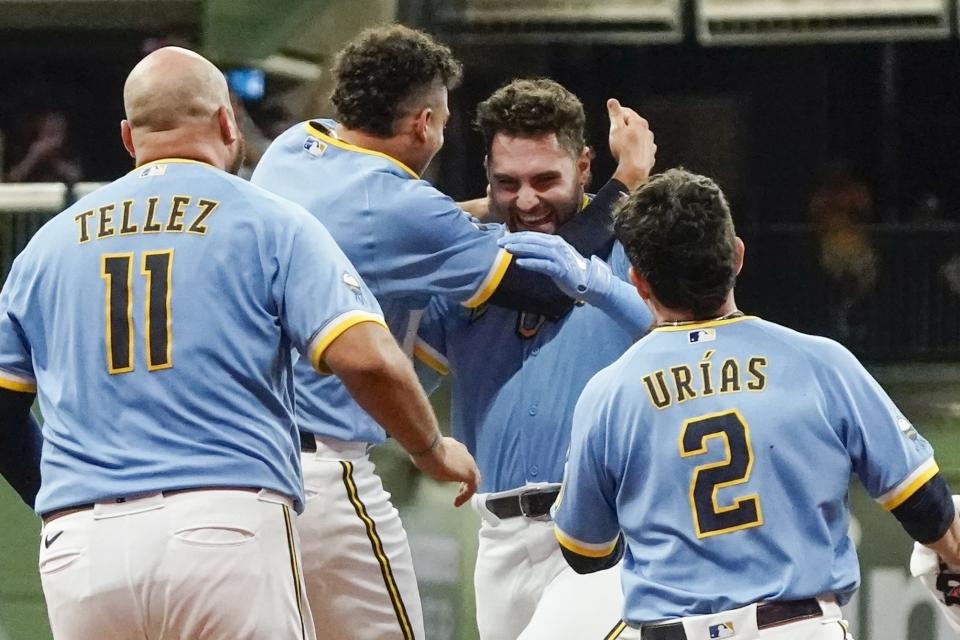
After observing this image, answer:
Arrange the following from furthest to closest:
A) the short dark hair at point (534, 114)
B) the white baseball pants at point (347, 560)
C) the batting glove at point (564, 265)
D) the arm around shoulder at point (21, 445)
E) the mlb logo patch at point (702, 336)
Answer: the short dark hair at point (534, 114) → the white baseball pants at point (347, 560) → the batting glove at point (564, 265) → the arm around shoulder at point (21, 445) → the mlb logo patch at point (702, 336)

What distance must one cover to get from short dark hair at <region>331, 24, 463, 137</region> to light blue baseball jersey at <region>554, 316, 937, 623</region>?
117cm

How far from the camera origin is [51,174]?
8.84 m

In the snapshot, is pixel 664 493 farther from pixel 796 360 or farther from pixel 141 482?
pixel 141 482

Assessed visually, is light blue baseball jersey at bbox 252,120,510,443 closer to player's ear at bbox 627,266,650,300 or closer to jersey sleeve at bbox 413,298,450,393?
jersey sleeve at bbox 413,298,450,393

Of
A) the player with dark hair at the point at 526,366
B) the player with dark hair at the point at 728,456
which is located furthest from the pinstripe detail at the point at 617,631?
the player with dark hair at the point at 526,366

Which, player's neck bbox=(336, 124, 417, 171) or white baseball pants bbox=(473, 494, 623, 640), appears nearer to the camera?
white baseball pants bbox=(473, 494, 623, 640)

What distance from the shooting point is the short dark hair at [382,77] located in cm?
403

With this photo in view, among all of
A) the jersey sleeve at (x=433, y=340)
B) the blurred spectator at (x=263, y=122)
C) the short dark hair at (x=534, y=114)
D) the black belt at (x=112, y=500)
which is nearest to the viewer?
the black belt at (x=112, y=500)

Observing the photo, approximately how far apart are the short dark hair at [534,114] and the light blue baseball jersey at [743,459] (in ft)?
3.88

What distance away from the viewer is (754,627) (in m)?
3.03

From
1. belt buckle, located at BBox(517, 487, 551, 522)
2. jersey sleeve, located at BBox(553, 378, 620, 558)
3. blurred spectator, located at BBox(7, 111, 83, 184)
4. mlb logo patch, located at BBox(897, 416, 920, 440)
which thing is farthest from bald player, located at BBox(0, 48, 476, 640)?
blurred spectator, located at BBox(7, 111, 83, 184)

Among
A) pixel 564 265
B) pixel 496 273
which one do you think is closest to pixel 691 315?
pixel 564 265

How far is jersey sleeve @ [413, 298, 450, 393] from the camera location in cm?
435

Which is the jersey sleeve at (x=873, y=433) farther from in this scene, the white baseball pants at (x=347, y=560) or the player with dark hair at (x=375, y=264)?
the white baseball pants at (x=347, y=560)
